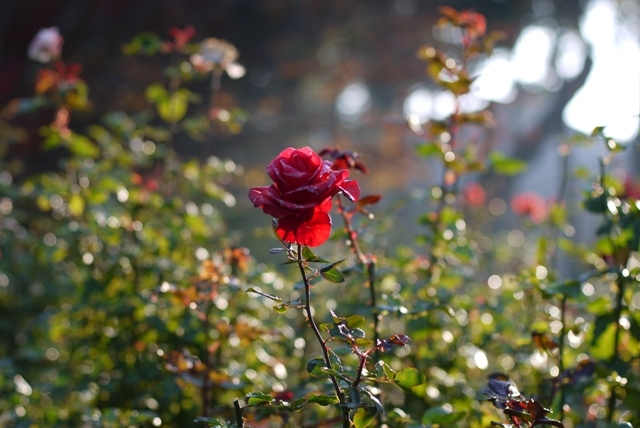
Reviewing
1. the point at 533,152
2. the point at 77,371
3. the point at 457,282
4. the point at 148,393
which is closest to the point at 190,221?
the point at 148,393

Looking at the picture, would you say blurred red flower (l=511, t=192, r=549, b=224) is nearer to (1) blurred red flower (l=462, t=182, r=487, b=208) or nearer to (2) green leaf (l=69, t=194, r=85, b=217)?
(1) blurred red flower (l=462, t=182, r=487, b=208)

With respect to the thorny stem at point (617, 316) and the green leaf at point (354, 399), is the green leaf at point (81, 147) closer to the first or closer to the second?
the green leaf at point (354, 399)

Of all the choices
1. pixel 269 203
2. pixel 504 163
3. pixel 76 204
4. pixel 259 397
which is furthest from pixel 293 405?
pixel 76 204

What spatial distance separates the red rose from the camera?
0.81 metres

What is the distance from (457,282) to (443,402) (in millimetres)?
419

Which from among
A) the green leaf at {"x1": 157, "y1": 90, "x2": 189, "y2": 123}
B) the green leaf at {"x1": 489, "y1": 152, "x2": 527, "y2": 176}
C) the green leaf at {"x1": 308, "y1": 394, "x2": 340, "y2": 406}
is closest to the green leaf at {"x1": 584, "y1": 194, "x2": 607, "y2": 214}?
the green leaf at {"x1": 489, "y1": 152, "x2": 527, "y2": 176}

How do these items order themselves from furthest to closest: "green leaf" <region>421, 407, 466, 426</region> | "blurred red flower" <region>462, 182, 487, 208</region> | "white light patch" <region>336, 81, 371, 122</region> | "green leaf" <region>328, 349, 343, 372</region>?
"white light patch" <region>336, 81, 371, 122</region> → "blurred red flower" <region>462, 182, 487, 208</region> → "green leaf" <region>421, 407, 466, 426</region> → "green leaf" <region>328, 349, 343, 372</region>

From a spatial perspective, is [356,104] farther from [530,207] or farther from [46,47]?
[46,47]

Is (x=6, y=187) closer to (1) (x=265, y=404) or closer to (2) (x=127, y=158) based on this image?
(2) (x=127, y=158)

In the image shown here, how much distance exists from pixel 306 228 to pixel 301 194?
0.06 m

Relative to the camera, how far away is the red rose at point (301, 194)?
807 mm

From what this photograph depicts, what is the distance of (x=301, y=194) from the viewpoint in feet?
2.65

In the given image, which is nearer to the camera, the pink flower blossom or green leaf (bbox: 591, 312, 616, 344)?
green leaf (bbox: 591, 312, 616, 344)

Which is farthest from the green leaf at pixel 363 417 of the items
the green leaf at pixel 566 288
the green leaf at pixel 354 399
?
the green leaf at pixel 566 288
